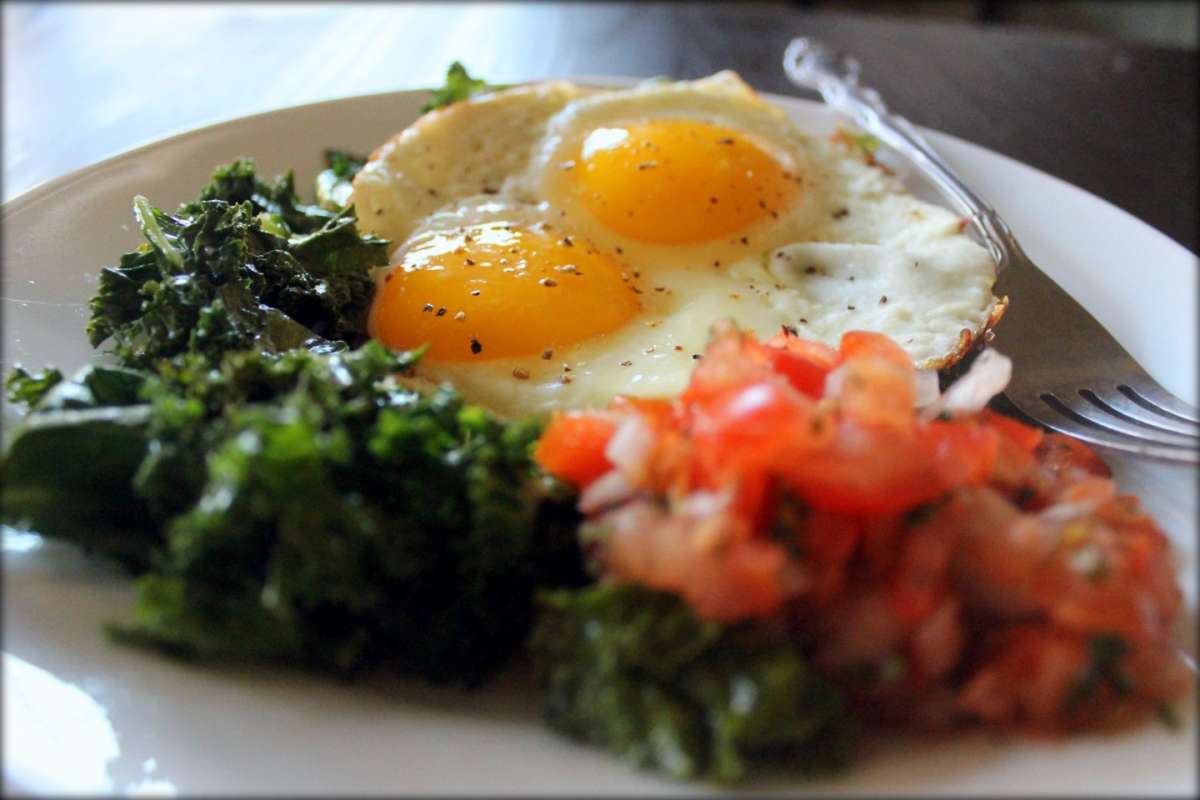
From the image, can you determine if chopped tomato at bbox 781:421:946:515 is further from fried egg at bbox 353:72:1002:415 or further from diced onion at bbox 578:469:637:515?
fried egg at bbox 353:72:1002:415

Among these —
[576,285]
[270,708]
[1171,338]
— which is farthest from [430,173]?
[1171,338]

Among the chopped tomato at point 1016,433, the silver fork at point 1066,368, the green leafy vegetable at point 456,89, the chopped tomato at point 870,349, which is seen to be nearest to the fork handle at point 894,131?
the silver fork at point 1066,368

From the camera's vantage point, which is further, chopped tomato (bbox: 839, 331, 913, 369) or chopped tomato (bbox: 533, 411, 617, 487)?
chopped tomato (bbox: 839, 331, 913, 369)

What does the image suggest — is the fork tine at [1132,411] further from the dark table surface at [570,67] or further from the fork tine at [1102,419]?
the dark table surface at [570,67]

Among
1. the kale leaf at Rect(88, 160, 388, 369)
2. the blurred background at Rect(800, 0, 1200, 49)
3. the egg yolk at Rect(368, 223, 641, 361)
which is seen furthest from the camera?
the blurred background at Rect(800, 0, 1200, 49)

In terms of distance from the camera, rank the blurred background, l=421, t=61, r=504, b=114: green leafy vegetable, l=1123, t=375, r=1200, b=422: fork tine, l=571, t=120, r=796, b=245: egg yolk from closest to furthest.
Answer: l=1123, t=375, r=1200, b=422: fork tine < l=571, t=120, r=796, b=245: egg yolk < l=421, t=61, r=504, b=114: green leafy vegetable < the blurred background

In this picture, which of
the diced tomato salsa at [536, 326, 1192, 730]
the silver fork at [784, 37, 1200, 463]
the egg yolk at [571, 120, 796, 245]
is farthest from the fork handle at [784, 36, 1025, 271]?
the diced tomato salsa at [536, 326, 1192, 730]

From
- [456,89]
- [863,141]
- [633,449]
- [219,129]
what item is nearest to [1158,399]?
[633,449]
